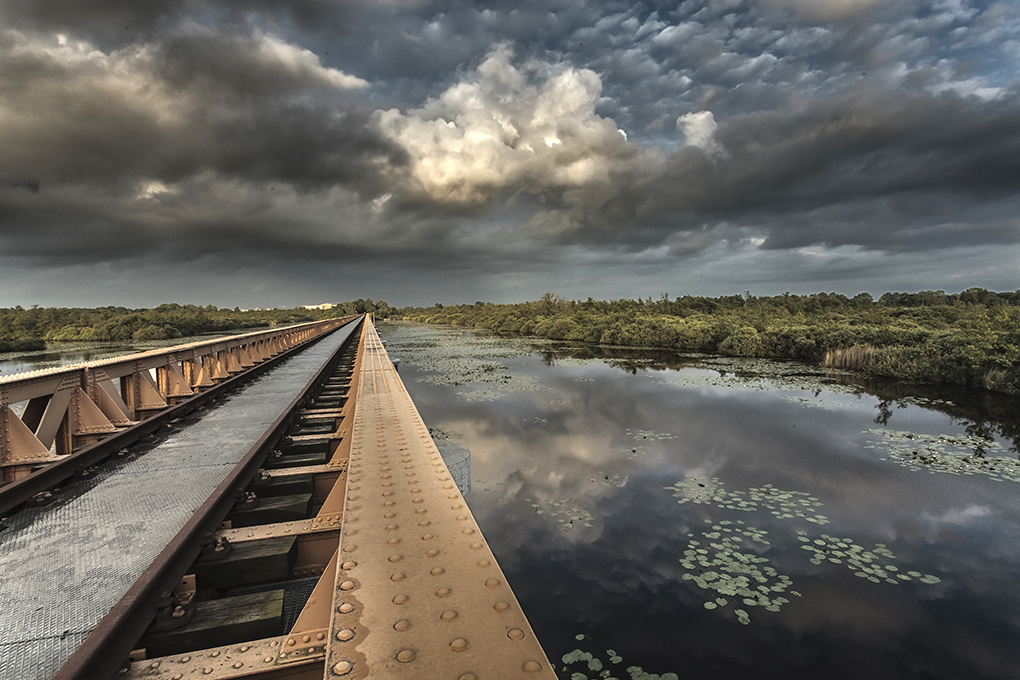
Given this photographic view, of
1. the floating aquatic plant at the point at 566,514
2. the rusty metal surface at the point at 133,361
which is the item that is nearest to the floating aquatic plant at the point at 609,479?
the floating aquatic plant at the point at 566,514

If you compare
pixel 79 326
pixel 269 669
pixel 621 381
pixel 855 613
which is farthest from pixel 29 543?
pixel 79 326

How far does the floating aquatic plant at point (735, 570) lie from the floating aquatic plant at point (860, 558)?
581 millimetres

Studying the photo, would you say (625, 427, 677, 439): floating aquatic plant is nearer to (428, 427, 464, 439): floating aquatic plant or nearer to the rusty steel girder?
(428, 427, 464, 439): floating aquatic plant

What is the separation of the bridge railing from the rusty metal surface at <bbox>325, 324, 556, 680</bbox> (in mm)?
3867

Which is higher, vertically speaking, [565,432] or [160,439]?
[160,439]

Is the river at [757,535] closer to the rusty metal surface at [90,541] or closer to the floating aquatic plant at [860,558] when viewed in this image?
the floating aquatic plant at [860,558]

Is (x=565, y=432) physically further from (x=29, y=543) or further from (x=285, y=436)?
(x=29, y=543)

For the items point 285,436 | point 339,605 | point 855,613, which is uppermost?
point 339,605

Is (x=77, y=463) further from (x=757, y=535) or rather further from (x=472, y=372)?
(x=472, y=372)

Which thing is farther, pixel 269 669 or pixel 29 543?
pixel 29 543

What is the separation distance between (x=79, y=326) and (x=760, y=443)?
5956 centimetres

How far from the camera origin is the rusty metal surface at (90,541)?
1.95m

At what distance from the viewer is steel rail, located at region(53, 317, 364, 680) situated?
158 centimetres

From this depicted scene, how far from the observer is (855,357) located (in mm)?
22750
